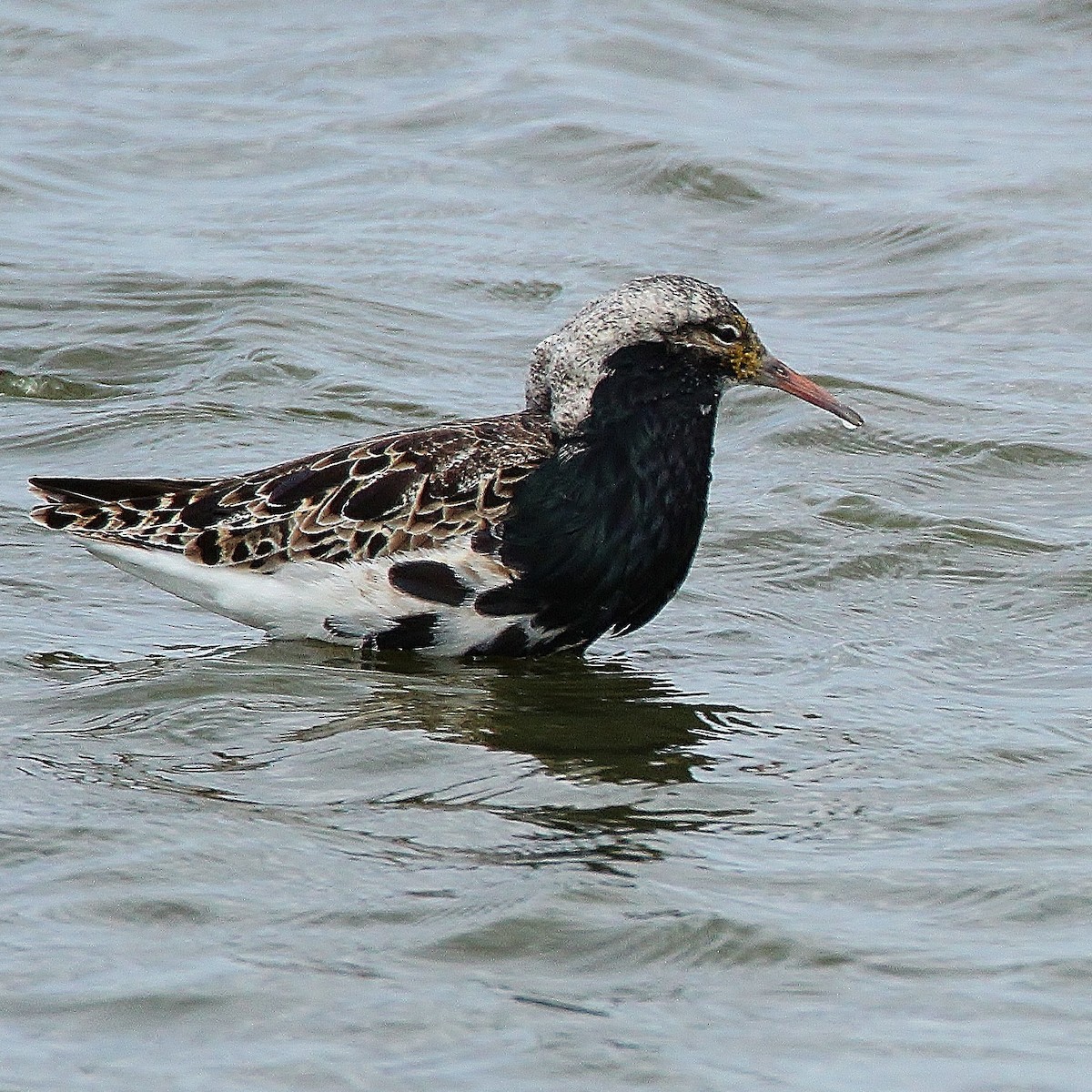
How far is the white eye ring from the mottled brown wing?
732mm

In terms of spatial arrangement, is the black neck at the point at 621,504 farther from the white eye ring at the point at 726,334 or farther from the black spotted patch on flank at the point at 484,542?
the white eye ring at the point at 726,334

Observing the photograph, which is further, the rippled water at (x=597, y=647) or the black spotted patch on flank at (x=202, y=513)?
the black spotted patch on flank at (x=202, y=513)

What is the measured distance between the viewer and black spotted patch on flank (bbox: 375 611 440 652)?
28.0 feet

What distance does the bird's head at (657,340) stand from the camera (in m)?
8.51

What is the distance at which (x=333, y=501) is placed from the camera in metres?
8.65

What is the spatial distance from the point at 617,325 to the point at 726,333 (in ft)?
1.32

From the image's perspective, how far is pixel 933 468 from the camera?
36.1 ft

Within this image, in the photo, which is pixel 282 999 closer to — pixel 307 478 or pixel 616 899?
pixel 616 899

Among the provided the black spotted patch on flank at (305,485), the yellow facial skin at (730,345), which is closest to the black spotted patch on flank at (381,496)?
the black spotted patch on flank at (305,485)

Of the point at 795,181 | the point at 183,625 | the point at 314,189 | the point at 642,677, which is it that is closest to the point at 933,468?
the point at 642,677

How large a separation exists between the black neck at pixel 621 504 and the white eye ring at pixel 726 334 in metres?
0.14

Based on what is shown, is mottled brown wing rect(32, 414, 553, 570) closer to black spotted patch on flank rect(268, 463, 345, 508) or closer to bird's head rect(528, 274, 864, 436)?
black spotted patch on flank rect(268, 463, 345, 508)

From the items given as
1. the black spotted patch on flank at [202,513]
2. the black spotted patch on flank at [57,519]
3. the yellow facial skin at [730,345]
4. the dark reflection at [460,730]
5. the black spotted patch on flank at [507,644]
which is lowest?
the dark reflection at [460,730]

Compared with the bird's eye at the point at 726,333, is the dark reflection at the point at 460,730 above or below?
below
